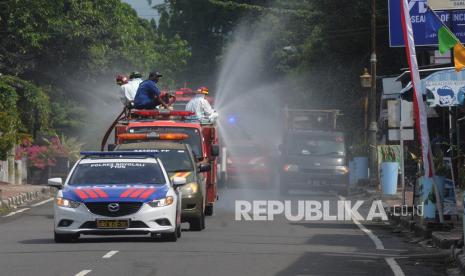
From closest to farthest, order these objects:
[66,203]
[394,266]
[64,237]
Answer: [394,266] → [66,203] → [64,237]

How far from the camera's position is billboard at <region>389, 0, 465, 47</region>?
87.7 ft

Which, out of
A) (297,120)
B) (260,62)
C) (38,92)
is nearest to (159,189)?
(38,92)

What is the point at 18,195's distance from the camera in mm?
36750

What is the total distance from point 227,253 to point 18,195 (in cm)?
1959

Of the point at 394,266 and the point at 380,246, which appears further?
the point at 380,246

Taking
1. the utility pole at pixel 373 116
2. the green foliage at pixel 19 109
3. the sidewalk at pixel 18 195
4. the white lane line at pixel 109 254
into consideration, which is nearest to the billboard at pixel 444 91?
the white lane line at pixel 109 254

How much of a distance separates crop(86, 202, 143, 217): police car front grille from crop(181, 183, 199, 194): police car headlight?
381cm

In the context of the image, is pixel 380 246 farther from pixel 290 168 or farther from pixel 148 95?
pixel 290 168

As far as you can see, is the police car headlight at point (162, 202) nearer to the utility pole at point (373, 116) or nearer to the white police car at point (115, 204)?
the white police car at point (115, 204)

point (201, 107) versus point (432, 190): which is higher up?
point (201, 107)

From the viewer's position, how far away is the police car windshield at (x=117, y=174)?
66.8ft

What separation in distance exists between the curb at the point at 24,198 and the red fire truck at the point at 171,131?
698 cm

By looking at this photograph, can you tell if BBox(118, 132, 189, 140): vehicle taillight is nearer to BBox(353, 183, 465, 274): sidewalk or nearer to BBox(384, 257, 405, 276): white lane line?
BBox(353, 183, 465, 274): sidewalk

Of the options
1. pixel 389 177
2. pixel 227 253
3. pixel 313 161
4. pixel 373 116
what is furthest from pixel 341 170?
pixel 227 253
